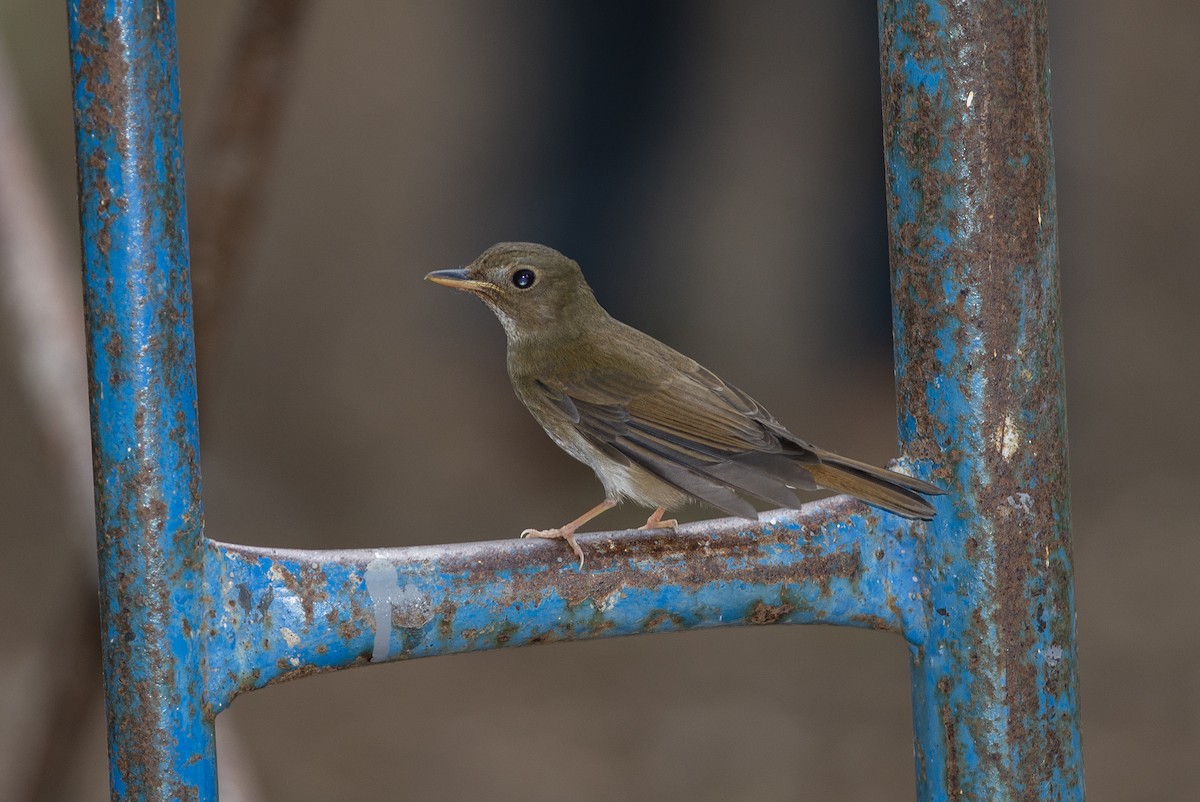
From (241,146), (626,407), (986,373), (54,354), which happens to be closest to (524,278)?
(626,407)

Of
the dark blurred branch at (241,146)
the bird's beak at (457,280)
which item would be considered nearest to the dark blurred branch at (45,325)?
the dark blurred branch at (241,146)

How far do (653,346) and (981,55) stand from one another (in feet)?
3.50

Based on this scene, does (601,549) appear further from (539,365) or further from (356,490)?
(356,490)

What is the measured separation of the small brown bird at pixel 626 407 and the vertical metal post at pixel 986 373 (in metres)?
0.17

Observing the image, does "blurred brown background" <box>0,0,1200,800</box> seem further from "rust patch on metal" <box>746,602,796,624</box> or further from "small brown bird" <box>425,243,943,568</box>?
"rust patch on metal" <box>746,602,796,624</box>

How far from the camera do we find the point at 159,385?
1500mm

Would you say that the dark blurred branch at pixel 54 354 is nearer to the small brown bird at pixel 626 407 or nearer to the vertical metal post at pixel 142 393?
the small brown bird at pixel 626 407

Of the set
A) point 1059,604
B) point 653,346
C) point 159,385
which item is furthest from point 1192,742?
point 159,385

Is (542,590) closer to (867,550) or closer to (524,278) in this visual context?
(867,550)

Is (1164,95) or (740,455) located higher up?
(1164,95)

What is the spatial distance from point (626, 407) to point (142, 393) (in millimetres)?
1144

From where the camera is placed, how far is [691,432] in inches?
94.0

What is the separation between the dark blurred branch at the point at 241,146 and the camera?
2928mm

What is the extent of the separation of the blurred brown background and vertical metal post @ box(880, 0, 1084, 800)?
3984 mm
